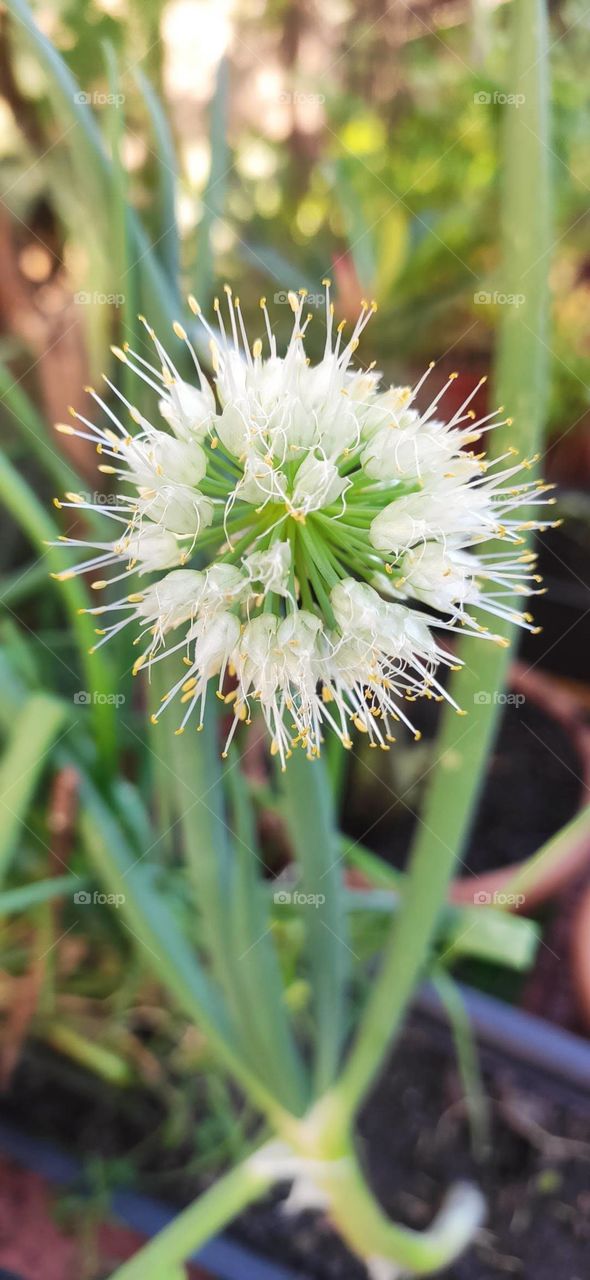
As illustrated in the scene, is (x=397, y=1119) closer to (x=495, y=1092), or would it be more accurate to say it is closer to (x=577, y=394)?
(x=495, y=1092)

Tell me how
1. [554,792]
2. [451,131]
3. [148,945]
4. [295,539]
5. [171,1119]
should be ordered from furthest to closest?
[451,131]
[554,792]
[171,1119]
[148,945]
[295,539]

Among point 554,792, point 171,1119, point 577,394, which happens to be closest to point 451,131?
point 577,394

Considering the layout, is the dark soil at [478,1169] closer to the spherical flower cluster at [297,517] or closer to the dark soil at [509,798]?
the dark soil at [509,798]

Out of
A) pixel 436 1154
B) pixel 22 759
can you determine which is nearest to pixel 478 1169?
pixel 436 1154

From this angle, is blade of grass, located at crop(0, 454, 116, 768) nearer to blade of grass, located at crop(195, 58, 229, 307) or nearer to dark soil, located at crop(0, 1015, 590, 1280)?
blade of grass, located at crop(195, 58, 229, 307)

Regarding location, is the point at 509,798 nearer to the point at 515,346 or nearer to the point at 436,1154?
the point at 436,1154

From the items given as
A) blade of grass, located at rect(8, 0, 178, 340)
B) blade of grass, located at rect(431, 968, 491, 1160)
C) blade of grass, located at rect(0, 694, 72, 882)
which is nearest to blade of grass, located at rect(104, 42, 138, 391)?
blade of grass, located at rect(8, 0, 178, 340)

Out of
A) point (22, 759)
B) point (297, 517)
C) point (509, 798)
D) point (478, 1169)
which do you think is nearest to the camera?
point (297, 517)
